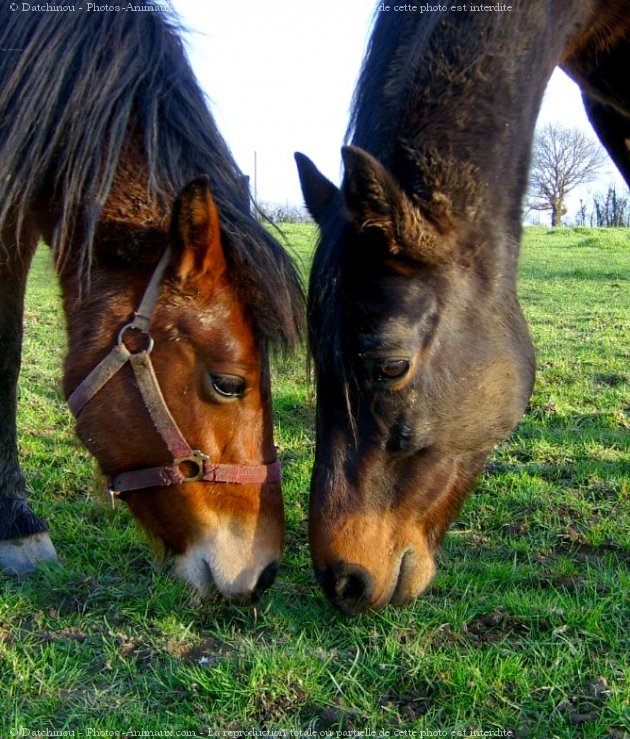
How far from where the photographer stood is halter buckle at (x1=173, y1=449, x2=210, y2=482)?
2670mm

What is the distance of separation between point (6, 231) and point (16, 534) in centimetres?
142

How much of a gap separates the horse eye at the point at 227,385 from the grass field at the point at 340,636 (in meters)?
0.32

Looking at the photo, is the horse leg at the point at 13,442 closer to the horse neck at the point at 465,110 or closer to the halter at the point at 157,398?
the halter at the point at 157,398

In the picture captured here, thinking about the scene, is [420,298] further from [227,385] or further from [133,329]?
[133,329]

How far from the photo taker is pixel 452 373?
2578 mm

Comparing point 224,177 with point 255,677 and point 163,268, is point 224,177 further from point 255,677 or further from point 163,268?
point 255,677

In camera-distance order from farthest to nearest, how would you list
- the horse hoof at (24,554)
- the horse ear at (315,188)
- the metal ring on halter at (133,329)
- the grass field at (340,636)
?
the horse hoof at (24,554) → the horse ear at (315,188) → the metal ring on halter at (133,329) → the grass field at (340,636)

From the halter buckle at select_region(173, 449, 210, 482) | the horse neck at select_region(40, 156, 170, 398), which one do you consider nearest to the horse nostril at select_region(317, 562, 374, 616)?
the halter buckle at select_region(173, 449, 210, 482)

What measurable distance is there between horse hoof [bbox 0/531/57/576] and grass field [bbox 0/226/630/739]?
10 centimetres

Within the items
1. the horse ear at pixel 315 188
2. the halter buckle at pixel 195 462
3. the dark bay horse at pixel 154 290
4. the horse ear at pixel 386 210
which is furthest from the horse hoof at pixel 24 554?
the horse ear at pixel 386 210

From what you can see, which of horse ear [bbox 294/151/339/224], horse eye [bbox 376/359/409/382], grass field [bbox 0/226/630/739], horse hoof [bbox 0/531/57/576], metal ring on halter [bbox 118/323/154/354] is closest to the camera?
grass field [bbox 0/226/630/739]

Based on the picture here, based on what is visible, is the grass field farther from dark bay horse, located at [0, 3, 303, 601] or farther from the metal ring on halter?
the metal ring on halter

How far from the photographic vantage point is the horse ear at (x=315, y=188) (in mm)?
2934

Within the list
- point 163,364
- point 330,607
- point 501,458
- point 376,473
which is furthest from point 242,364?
point 501,458
